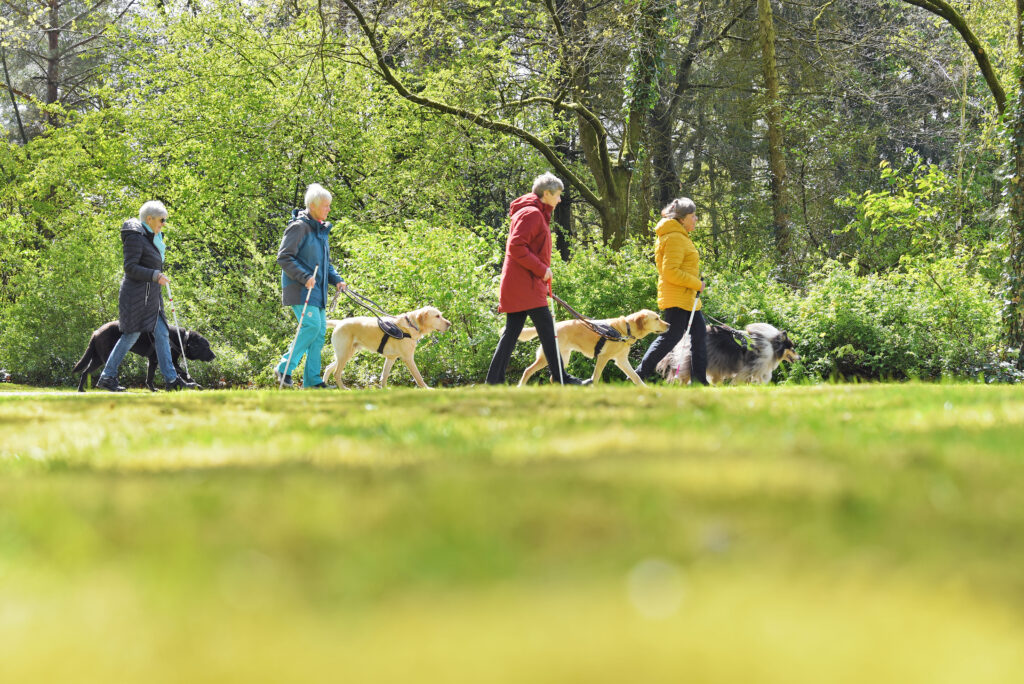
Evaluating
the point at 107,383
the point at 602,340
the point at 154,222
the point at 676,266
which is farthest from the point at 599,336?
the point at 107,383

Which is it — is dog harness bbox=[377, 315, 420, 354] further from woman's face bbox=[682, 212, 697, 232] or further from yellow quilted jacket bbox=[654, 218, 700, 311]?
woman's face bbox=[682, 212, 697, 232]

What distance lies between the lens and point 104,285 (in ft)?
61.5

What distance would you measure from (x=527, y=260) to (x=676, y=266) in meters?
2.07

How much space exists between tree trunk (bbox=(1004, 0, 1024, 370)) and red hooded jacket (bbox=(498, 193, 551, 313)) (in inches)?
288

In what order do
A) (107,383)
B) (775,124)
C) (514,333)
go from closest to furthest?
(514,333) → (107,383) → (775,124)

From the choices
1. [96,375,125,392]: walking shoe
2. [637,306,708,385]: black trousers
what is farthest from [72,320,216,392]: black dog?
[637,306,708,385]: black trousers

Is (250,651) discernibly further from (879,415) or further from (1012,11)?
(1012,11)

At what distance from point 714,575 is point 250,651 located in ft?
3.41

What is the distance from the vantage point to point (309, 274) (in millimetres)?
10078

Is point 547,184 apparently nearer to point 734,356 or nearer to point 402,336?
point 402,336

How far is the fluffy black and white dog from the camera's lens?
1141 centimetres

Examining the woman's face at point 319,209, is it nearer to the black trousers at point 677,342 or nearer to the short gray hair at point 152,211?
the short gray hair at point 152,211

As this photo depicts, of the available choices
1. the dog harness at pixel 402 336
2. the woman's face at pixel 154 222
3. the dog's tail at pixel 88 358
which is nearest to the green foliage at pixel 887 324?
the dog harness at pixel 402 336

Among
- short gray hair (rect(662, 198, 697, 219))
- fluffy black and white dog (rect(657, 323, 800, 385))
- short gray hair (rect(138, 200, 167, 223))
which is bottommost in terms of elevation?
fluffy black and white dog (rect(657, 323, 800, 385))
